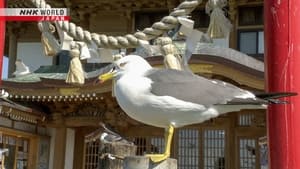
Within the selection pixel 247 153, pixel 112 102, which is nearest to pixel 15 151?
pixel 112 102

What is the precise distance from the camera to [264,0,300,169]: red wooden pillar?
9.08 ft

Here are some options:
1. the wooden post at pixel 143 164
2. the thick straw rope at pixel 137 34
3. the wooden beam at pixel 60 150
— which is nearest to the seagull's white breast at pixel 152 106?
the wooden post at pixel 143 164

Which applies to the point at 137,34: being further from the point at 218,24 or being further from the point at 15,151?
the point at 15,151

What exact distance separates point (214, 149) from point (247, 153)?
661 millimetres

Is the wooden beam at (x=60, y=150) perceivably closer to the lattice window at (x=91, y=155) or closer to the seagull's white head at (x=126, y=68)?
the lattice window at (x=91, y=155)

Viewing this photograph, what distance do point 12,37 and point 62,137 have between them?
3101mm

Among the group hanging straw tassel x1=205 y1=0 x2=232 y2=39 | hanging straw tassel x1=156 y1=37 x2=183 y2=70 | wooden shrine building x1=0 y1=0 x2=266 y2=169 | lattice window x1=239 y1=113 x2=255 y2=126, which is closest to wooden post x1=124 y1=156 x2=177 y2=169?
hanging straw tassel x1=156 y1=37 x2=183 y2=70

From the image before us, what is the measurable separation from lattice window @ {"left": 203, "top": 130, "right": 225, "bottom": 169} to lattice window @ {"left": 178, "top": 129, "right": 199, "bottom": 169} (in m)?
0.18

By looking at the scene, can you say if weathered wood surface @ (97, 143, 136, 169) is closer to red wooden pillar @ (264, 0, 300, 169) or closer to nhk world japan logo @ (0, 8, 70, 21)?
nhk world japan logo @ (0, 8, 70, 21)

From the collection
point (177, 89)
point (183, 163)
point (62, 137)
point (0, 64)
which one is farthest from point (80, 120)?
point (177, 89)

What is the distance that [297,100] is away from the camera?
282cm

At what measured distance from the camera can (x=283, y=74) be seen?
9.32ft

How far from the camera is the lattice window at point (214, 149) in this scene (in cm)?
905

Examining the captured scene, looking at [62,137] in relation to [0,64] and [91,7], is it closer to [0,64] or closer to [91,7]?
[91,7]
